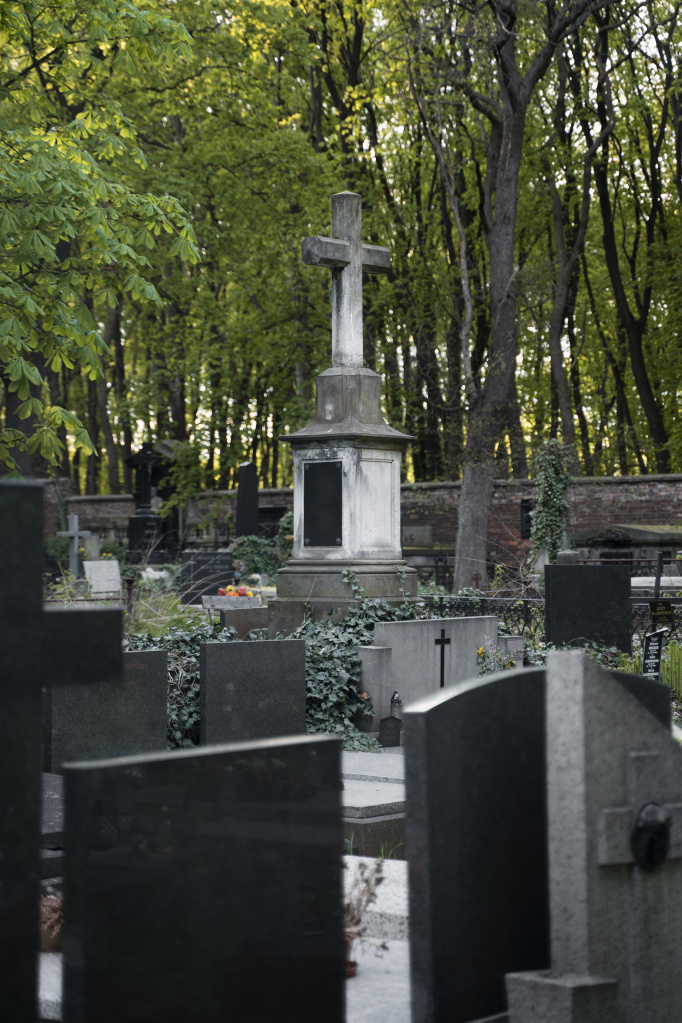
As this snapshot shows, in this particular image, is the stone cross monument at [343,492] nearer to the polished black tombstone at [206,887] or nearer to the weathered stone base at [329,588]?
the weathered stone base at [329,588]

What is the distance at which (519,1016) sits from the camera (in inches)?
104

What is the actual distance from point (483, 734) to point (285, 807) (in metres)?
0.51

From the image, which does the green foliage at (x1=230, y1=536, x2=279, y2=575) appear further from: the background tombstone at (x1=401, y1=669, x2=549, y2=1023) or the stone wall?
the background tombstone at (x1=401, y1=669, x2=549, y2=1023)

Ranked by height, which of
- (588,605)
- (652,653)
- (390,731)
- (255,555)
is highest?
(255,555)

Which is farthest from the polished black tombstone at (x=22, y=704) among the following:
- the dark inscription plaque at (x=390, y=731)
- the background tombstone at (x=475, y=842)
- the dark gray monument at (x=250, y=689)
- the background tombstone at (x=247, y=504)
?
the background tombstone at (x=247, y=504)

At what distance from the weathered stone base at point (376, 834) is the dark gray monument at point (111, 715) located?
1638 millimetres

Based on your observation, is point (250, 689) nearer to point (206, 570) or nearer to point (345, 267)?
point (345, 267)

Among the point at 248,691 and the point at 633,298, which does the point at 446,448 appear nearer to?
the point at 633,298

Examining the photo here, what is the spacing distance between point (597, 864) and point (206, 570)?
53.0ft

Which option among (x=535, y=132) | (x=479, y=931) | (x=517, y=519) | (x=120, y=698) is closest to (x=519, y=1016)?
(x=479, y=931)

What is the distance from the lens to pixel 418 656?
30.9 ft

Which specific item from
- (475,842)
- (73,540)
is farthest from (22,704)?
(73,540)

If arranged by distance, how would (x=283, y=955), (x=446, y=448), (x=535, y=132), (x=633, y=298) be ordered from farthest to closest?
(x=633, y=298), (x=446, y=448), (x=535, y=132), (x=283, y=955)

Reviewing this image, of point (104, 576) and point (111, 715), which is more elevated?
point (104, 576)
